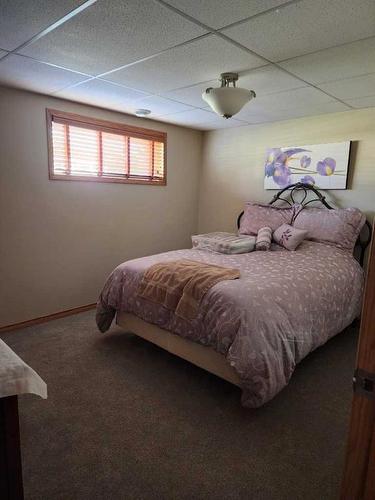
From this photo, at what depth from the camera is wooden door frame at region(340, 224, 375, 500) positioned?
700 millimetres

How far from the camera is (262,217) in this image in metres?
3.71

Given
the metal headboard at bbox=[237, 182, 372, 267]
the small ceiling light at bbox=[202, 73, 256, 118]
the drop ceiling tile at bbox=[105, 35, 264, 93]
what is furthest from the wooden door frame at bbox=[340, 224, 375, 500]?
the metal headboard at bbox=[237, 182, 372, 267]

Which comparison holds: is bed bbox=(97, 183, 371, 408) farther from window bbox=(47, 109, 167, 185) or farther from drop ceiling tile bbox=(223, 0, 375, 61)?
drop ceiling tile bbox=(223, 0, 375, 61)

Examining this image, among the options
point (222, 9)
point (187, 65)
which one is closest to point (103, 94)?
point (187, 65)

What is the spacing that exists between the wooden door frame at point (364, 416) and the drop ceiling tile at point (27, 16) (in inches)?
68.6

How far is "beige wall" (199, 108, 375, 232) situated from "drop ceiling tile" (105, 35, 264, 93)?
1.65 m

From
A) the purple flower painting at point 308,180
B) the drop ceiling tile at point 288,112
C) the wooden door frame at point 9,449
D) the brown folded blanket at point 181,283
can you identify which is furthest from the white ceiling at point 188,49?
the wooden door frame at point 9,449

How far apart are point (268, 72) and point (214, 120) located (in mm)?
1604

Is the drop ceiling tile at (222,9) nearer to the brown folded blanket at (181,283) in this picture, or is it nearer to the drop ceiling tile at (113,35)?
the drop ceiling tile at (113,35)

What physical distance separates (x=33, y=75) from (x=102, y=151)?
1.14 m

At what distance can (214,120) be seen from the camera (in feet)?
12.7

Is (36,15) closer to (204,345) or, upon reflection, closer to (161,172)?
(204,345)

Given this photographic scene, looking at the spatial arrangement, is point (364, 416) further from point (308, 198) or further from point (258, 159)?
point (258, 159)

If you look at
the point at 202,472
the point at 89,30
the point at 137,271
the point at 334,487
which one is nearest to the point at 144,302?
the point at 137,271
